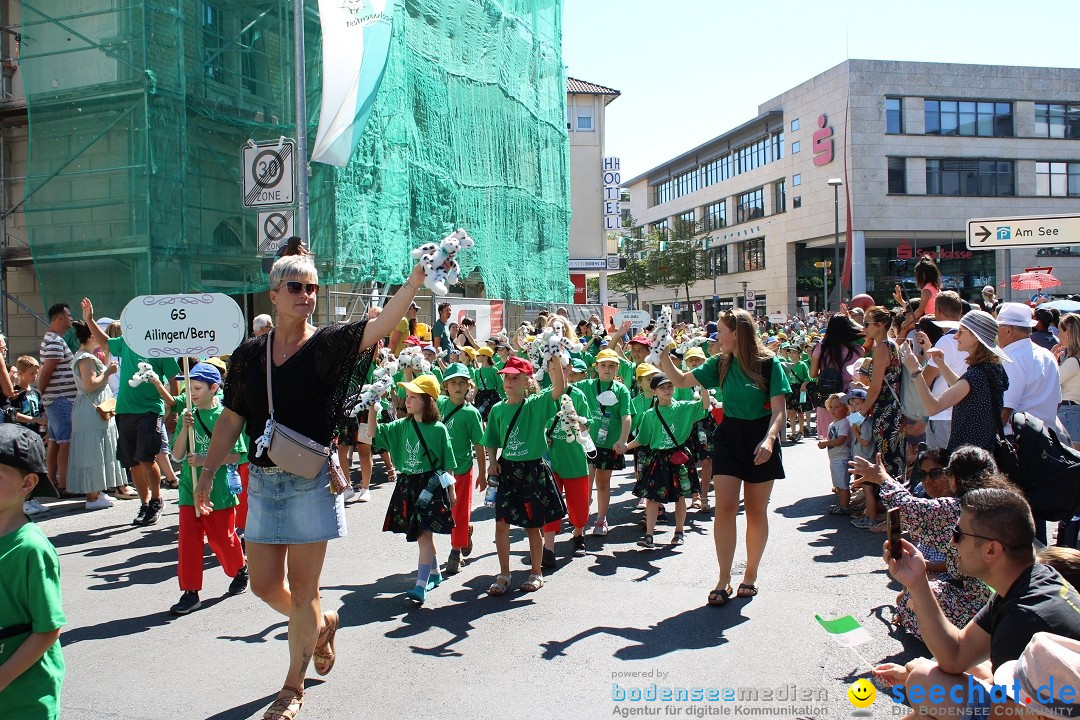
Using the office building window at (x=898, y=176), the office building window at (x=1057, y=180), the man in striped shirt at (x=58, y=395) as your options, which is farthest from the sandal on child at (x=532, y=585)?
the office building window at (x=1057, y=180)

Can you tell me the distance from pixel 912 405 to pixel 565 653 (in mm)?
A: 4129

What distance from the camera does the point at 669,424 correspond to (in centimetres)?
768

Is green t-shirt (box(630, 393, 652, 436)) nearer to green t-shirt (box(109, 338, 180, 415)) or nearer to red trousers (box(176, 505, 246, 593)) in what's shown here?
red trousers (box(176, 505, 246, 593))

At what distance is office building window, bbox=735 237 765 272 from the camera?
187 feet

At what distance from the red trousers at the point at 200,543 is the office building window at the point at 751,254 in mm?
53305

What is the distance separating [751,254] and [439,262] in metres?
57.0

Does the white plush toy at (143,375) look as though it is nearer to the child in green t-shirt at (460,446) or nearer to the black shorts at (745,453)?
the child in green t-shirt at (460,446)

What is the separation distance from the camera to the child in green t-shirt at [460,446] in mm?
6555

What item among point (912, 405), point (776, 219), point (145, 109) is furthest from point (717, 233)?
point (912, 405)

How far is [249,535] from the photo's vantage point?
3982 mm

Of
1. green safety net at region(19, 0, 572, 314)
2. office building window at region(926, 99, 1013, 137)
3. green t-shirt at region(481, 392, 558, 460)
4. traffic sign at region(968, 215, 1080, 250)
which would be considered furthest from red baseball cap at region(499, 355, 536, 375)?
office building window at region(926, 99, 1013, 137)

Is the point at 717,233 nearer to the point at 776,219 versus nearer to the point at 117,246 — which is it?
the point at 776,219

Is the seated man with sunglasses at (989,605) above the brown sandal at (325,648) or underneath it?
above

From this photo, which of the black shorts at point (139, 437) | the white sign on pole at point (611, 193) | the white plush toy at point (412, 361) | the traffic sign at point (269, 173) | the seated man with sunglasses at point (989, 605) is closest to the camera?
the seated man with sunglasses at point (989, 605)
